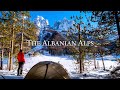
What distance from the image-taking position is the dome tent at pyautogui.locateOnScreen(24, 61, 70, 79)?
5.80m

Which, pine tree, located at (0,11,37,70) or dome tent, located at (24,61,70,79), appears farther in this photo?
pine tree, located at (0,11,37,70)

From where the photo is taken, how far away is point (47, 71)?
5820mm

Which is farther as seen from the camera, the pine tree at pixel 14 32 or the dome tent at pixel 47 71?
the pine tree at pixel 14 32

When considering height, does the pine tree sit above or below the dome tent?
above

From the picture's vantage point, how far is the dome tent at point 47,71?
5801 mm

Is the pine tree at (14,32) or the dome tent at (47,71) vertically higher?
the pine tree at (14,32)

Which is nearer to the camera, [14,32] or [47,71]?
[47,71]

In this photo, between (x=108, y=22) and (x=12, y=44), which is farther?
(x=12, y=44)

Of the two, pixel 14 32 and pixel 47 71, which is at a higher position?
pixel 14 32

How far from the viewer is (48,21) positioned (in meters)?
6.77
